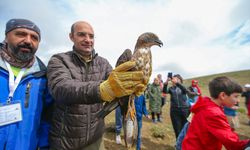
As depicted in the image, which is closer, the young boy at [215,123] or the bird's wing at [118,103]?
the bird's wing at [118,103]

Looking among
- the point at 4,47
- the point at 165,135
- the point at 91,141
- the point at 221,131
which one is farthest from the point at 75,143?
the point at 165,135

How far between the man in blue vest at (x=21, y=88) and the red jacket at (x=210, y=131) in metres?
2.02

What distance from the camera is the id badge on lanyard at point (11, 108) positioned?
84.0 inches

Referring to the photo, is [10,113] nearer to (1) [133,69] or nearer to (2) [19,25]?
(2) [19,25]

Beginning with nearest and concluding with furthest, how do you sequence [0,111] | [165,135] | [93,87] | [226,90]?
[93,87] → [0,111] → [226,90] → [165,135]

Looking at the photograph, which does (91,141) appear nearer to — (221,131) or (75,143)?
(75,143)

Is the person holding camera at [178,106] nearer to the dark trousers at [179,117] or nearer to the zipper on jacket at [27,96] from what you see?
the dark trousers at [179,117]

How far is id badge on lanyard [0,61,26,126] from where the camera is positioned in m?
2.13

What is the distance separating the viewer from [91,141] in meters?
2.61

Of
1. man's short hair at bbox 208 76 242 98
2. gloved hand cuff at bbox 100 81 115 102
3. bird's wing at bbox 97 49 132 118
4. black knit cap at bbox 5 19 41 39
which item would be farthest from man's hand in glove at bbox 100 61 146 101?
man's short hair at bbox 208 76 242 98

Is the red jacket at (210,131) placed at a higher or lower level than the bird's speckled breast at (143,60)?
lower

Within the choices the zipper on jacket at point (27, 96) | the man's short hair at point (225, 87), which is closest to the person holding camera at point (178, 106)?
the man's short hair at point (225, 87)

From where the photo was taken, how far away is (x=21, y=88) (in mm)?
2270

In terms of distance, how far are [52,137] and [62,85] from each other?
1.06 metres
